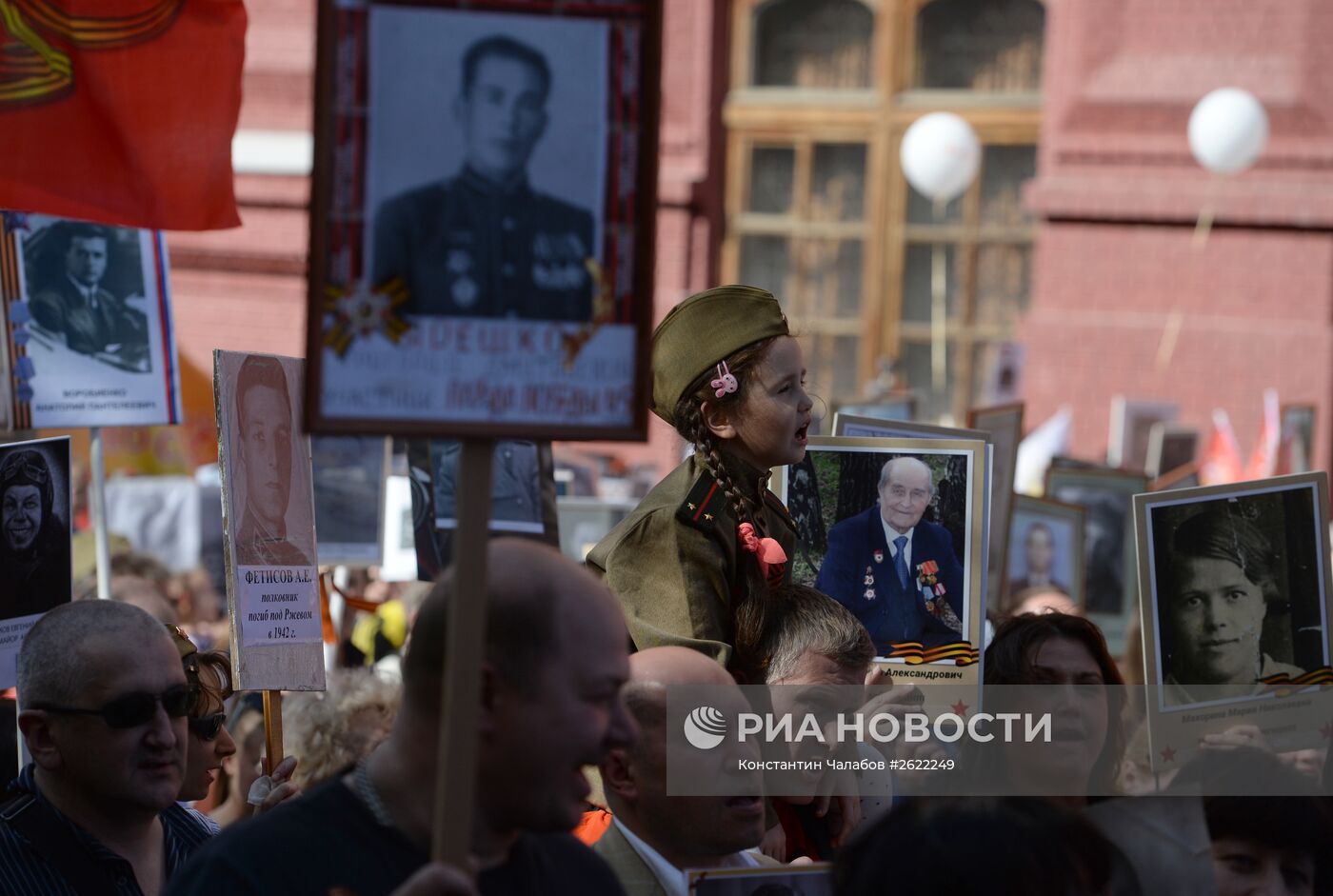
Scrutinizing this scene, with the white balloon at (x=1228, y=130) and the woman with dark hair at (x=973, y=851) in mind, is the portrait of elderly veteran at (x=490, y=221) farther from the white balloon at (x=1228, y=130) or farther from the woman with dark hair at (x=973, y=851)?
the white balloon at (x=1228, y=130)

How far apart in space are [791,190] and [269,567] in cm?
1125

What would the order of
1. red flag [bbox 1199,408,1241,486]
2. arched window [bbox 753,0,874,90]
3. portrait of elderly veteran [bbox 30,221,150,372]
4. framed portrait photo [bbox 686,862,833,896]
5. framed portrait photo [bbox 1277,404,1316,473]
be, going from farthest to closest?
arched window [bbox 753,0,874,90], framed portrait photo [bbox 1277,404,1316,473], red flag [bbox 1199,408,1241,486], portrait of elderly veteran [bbox 30,221,150,372], framed portrait photo [bbox 686,862,833,896]

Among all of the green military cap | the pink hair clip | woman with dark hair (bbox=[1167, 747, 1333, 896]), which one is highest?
the green military cap

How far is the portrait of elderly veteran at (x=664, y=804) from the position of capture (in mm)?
2699

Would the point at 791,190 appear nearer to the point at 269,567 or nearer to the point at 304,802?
the point at 269,567

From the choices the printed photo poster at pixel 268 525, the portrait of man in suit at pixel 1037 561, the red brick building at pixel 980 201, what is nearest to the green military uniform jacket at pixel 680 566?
the printed photo poster at pixel 268 525

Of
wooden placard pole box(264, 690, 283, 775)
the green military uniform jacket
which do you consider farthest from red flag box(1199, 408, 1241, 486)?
wooden placard pole box(264, 690, 283, 775)

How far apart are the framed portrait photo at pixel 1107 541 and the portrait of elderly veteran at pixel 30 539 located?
A: 417 cm

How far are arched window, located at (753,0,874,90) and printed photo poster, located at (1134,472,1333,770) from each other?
35.8 feet

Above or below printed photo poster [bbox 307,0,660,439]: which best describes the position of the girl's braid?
below

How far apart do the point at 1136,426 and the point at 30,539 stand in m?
7.48

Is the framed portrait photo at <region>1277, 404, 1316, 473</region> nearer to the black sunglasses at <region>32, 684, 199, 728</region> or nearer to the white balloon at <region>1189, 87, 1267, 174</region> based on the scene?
the white balloon at <region>1189, 87, 1267, 174</region>

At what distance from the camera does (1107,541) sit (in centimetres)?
714

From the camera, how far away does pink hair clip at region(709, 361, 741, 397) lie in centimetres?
329
